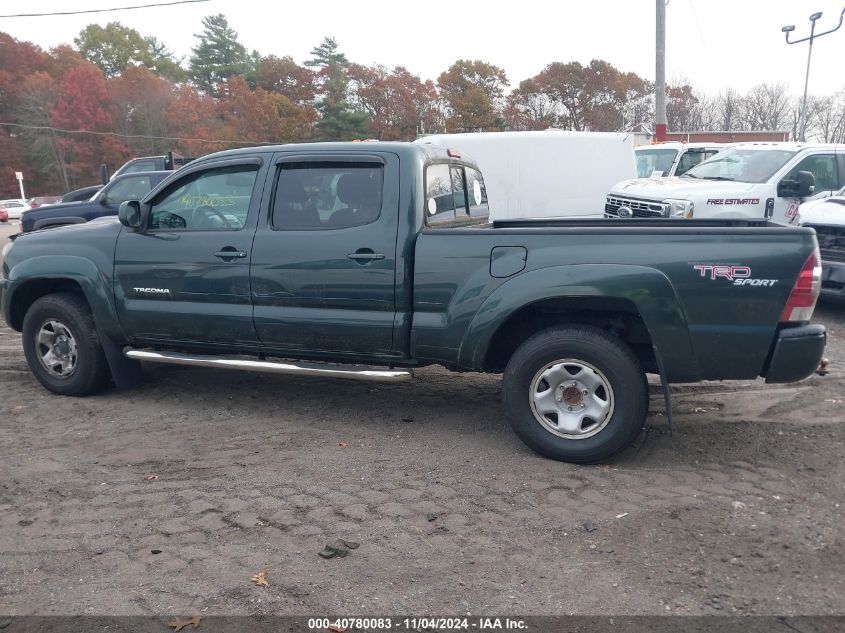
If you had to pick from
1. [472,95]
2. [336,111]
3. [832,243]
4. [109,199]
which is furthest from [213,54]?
[832,243]

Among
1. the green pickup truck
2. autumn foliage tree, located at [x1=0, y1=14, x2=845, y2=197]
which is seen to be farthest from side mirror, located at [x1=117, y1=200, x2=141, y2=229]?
autumn foliage tree, located at [x1=0, y1=14, x2=845, y2=197]

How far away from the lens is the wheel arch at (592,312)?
4230 mm

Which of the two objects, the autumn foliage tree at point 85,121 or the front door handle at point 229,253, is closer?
the front door handle at point 229,253

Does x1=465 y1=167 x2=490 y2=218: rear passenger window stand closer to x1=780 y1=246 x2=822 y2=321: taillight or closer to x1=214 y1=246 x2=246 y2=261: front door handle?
x1=214 y1=246 x2=246 y2=261: front door handle

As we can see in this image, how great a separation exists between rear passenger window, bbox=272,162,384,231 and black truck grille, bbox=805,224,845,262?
5724 mm

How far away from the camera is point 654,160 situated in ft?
50.9

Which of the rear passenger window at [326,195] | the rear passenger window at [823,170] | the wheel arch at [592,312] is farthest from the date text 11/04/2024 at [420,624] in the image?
the rear passenger window at [823,170]

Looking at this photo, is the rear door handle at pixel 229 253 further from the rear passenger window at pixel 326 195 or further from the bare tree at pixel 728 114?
the bare tree at pixel 728 114

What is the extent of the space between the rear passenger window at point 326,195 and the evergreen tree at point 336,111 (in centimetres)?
4204

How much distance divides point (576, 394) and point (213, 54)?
7255 centimetres

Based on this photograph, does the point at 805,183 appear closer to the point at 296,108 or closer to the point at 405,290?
the point at 405,290

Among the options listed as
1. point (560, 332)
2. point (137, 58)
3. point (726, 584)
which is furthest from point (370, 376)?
point (137, 58)

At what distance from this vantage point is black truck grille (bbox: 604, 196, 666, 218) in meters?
9.69

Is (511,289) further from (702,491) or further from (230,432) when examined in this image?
(230,432)
